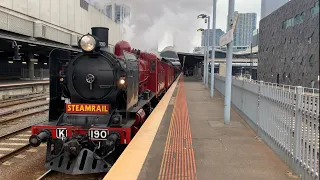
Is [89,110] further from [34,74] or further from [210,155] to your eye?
[34,74]

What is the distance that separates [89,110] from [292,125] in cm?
395

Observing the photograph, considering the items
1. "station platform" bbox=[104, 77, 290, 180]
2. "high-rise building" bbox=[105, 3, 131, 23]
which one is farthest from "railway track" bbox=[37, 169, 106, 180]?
"high-rise building" bbox=[105, 3, 131, 23]

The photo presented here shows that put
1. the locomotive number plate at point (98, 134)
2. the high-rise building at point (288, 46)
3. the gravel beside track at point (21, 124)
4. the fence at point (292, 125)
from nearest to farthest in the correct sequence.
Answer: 1. the fence at point (292, 125)
2. the locomotive number plate at point (98, 134)
3. the gravel beside track at point (21, 124)
4. the high-rise building at point (288, 46)

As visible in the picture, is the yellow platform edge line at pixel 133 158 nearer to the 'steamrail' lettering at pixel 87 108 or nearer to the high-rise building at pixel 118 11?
the 'steamrail' lettering at pixel 87 108

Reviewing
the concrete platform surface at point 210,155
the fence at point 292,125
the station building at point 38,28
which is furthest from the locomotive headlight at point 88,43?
the station building at point 38,28

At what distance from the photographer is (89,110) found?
21.5 feet

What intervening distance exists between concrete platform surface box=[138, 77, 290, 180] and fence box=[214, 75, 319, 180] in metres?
0.24

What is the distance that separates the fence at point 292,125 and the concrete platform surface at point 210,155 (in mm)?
237

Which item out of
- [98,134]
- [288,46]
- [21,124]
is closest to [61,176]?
[98,134]

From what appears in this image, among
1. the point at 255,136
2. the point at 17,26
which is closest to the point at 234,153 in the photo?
the point at 255,136

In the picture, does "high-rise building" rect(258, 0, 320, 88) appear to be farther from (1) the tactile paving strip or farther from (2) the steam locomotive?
(2) the steam locomotive

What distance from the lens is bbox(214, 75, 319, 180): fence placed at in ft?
13.5

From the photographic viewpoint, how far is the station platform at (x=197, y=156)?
15.1 ft

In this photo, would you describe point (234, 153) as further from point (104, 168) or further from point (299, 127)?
point (104, 168)
